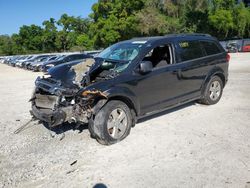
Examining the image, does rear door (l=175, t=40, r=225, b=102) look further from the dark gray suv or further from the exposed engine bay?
the exposed engine bay

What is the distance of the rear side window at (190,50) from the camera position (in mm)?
6312

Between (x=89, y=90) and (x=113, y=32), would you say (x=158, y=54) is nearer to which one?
(x=89, y=90)

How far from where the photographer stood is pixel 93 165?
14.0 ft

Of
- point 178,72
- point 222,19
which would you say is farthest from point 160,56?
point 222,19

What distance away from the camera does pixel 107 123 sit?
4934 mm

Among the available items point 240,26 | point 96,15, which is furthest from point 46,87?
point 96,15

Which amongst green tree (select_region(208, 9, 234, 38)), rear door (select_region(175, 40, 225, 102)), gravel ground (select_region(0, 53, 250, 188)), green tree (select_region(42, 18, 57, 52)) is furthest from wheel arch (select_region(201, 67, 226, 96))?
green tree (select_region(42, 18, 57, 52))

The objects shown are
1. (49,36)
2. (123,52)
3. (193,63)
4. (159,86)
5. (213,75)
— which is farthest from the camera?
(49,36)

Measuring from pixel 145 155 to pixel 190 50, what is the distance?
3.14 m

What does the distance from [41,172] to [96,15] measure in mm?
50460

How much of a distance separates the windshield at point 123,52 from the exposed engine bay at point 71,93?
0.25 metres

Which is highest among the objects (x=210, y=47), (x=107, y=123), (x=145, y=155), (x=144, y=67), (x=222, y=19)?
(x=222, y=19)

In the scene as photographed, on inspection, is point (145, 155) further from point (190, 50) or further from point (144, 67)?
point (190, 50)

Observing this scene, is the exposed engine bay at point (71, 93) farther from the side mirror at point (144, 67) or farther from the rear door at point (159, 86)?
the rear door at point (159, 86)
